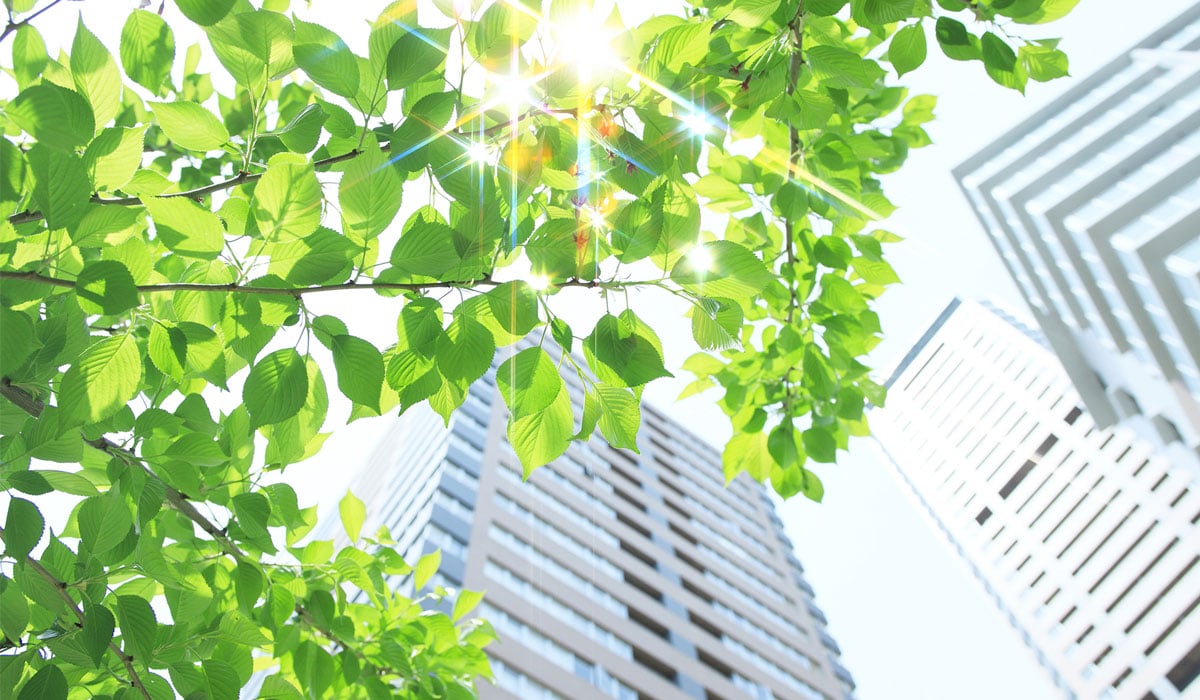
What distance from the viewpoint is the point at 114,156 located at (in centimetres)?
107

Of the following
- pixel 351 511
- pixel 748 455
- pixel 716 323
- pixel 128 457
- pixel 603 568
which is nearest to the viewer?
pixel 716 323

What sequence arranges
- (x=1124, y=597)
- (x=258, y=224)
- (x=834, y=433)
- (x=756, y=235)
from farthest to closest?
1. (x=1124, y=597)
2. (x=834, y=433)
3. (x=756, y=235)
4. (x=258, y=224)

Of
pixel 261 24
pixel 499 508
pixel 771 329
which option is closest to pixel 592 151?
pixel 261 24

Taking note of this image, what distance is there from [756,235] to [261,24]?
66.5 inches

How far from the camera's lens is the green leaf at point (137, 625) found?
1437 millimetres

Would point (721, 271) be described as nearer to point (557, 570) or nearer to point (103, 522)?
point (103, 522)

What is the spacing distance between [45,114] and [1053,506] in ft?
247

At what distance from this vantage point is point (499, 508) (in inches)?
1332

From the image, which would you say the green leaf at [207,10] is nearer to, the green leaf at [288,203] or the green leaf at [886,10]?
the green leaf at [288,203]

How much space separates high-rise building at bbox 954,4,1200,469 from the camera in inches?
1539

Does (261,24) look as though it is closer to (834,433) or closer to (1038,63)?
(1038,63)

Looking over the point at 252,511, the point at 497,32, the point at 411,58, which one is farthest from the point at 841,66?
the point at 252,511

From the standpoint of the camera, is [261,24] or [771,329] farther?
[771,329]

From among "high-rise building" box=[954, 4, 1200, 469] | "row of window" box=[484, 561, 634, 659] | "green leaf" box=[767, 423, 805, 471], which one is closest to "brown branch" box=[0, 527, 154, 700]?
"green leaf" box=[767, 423, 805, 471]
